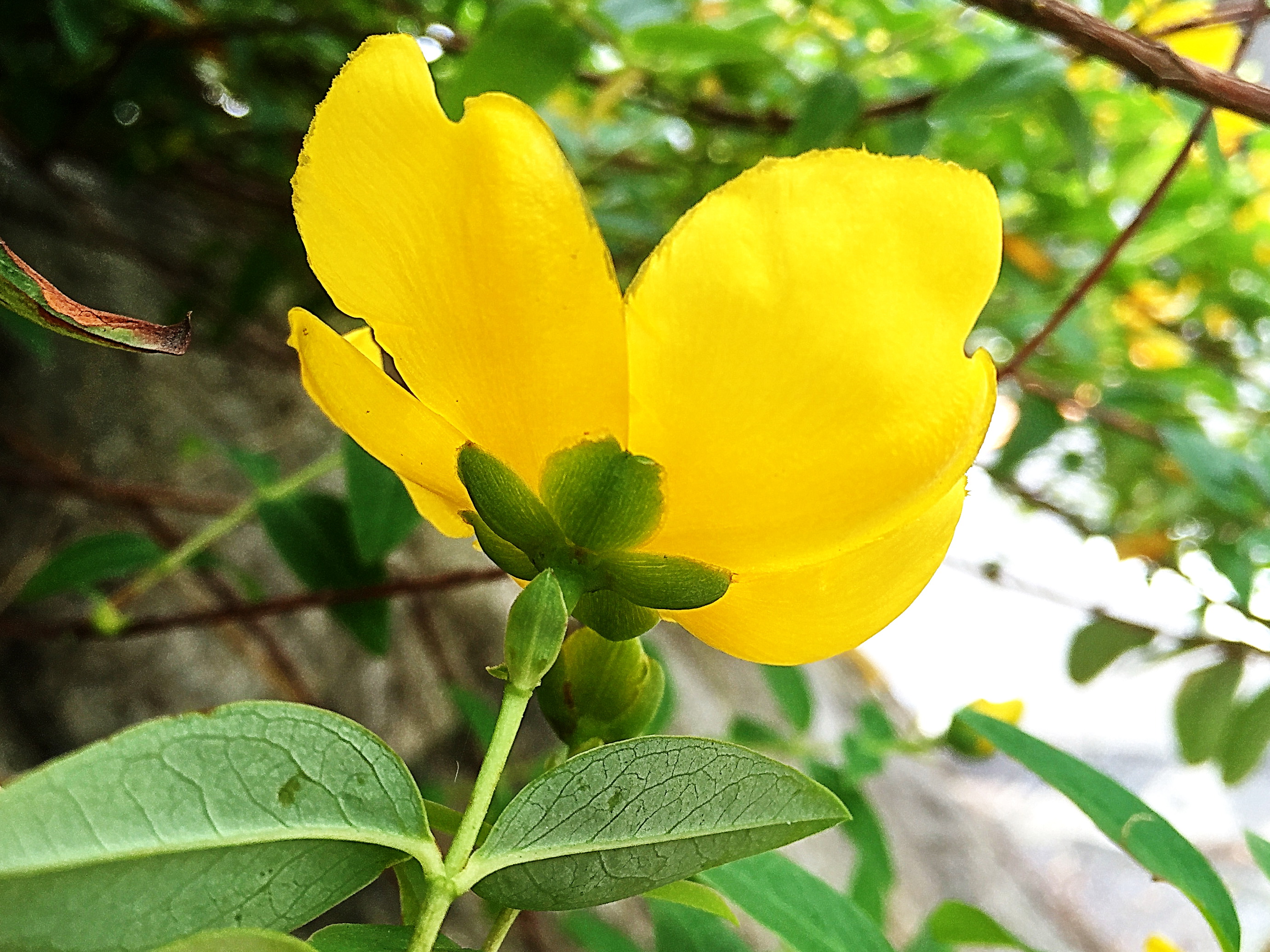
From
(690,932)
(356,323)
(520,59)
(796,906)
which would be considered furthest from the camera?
(356,323)

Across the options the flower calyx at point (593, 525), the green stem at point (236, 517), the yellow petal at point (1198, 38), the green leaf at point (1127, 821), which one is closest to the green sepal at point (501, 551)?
the flower calyx at point (593, 525)

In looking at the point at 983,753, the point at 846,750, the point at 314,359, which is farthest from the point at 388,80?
the point at 983,753

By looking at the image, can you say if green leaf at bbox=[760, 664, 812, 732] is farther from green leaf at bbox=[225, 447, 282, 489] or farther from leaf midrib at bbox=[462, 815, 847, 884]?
leaf midrib at bbox=[462, 815, 847, 884]

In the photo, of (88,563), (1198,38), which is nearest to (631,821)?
(88,563)

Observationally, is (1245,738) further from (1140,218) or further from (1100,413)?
(1140,218)

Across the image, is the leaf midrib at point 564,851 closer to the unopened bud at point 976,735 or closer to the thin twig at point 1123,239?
the thin twig at point 1123,239

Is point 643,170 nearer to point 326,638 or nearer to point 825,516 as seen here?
point 326,638
